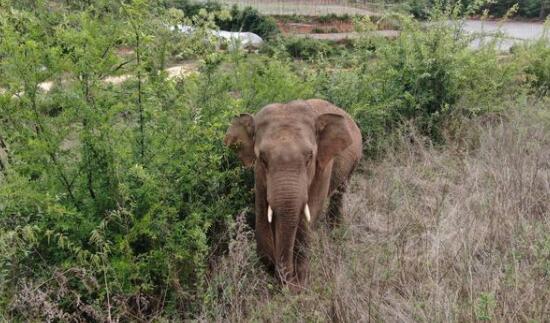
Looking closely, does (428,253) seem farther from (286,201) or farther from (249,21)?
(249,21)

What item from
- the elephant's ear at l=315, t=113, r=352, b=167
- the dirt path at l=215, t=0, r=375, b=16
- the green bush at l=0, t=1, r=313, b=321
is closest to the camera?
the green bush at l=0, t=1, r=313, b=321

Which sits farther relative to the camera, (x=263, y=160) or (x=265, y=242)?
(x=265, y=242)

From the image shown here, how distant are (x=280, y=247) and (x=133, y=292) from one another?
1.26 meters

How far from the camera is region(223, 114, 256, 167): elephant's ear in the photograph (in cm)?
485

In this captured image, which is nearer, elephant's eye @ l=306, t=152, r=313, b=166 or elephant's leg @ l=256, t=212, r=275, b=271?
elephant's eye @ l=306, t=152, r=313, b=166

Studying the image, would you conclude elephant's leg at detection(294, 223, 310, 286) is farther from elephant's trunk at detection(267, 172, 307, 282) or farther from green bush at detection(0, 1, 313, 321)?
green bush at detection(0, 1, 313, 321)

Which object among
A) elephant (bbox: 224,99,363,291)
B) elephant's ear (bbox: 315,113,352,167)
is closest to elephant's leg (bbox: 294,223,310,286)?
elephant (bbox: 224,99,363,291)

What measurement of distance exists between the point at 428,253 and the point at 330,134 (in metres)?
1.41

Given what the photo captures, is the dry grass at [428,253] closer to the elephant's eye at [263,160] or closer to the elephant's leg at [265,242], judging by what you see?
the elephant's leg at [265,242]

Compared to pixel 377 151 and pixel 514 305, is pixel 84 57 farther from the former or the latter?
pixel 377 151

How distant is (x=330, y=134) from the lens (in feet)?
16.3

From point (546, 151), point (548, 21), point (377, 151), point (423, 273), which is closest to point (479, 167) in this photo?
point (546, 151)

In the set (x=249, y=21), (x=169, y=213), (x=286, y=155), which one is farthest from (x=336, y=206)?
(x=249, y=21)

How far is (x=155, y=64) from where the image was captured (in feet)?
16.9
